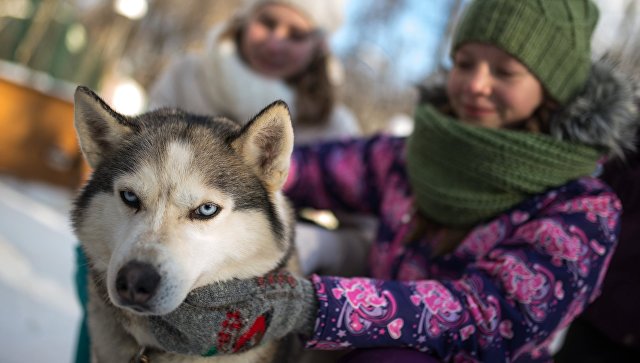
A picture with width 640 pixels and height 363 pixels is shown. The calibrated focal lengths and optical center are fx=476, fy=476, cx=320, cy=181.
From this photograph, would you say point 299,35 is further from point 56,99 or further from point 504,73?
point 56,99

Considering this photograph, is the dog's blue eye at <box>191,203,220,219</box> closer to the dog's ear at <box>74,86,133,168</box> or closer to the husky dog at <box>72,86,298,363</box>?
the husky dog at <box>72,86,298,363</box>

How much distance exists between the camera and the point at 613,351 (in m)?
2.05

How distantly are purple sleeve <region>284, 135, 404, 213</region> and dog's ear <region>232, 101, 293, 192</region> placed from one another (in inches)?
32.8

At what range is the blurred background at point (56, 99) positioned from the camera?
8.39ft

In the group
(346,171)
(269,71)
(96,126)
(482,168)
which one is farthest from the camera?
(269,71)

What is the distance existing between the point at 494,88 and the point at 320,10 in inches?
53.4

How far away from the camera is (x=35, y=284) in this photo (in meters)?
2.97

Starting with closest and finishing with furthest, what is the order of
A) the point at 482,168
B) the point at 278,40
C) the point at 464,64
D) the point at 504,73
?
the point at 482,168 < the point at 504,73 < the point at 464,64 < the point at 278,40

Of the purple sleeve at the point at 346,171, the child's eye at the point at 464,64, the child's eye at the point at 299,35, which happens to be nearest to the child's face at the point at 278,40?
the child's eye at the point at 299,35

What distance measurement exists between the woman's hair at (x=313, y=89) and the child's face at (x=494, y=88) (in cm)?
111

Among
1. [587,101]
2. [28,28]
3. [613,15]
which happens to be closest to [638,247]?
[587,101]

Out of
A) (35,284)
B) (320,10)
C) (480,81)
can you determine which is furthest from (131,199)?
(35,284)

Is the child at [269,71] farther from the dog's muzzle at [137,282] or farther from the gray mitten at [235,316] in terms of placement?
the dog's muzzle at [137,282]

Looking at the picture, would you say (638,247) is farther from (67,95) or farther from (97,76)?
(97,76)
